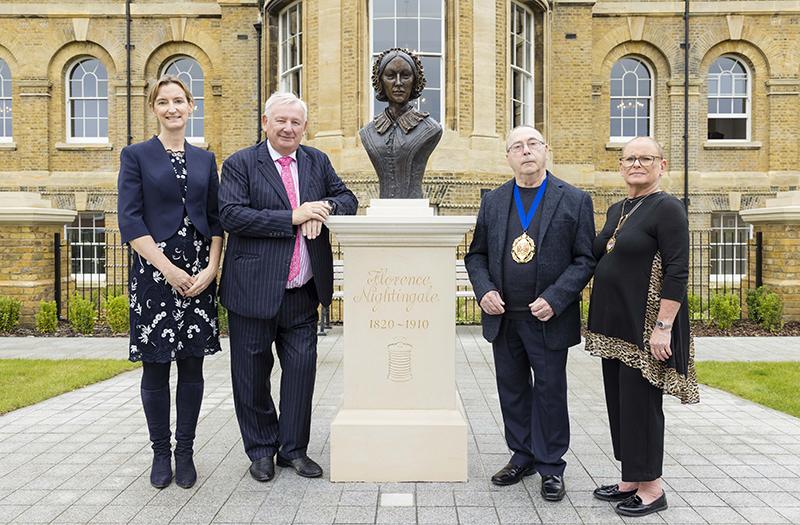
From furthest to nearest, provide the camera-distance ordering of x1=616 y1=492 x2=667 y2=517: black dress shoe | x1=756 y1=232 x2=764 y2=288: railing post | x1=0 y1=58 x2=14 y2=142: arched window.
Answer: x1=0 y1=58 x2=14 y2=142: arched window < x1=756 y1=232 x2=764 y2=288: railing post < x1=616 y1=492 x2=667 y2=517: black dress shoe

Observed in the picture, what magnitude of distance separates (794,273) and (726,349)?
9.96 ft

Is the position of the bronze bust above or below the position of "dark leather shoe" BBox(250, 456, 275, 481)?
above

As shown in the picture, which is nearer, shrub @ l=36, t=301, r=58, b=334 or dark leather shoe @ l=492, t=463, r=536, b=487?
dark leather shoe @ l=492, t=463, r=536, b=487

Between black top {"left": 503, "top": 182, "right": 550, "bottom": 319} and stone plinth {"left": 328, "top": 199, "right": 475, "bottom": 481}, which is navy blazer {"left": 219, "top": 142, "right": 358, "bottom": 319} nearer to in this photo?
stone plinth {"left": 328, "top": 199, "right": 475, "bottom": 481}

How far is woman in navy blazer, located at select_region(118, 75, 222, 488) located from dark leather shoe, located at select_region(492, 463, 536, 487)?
1887 mm

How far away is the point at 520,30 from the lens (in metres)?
15.9

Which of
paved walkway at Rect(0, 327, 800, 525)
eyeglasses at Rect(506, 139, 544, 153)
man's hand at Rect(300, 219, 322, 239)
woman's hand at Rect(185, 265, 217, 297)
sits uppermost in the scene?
eyeglasses at Rect(506, 139, 544, 153)

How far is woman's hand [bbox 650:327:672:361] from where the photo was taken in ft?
11.4

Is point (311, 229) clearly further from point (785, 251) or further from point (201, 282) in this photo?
point (785, 251)

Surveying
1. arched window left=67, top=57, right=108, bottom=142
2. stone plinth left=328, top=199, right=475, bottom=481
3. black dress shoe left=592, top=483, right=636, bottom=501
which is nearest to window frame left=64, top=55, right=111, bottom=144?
arched window left=67, top=57, right=108, bottom=142

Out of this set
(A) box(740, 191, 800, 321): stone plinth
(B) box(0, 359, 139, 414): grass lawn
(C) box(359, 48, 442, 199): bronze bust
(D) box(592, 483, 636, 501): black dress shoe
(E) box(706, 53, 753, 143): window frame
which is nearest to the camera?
(D) box(592, 483, 636, 501): black dress shoe

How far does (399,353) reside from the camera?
429 cm

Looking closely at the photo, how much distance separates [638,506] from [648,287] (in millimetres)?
1213

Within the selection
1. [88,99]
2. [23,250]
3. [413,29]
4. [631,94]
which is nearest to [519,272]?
[23,250]
